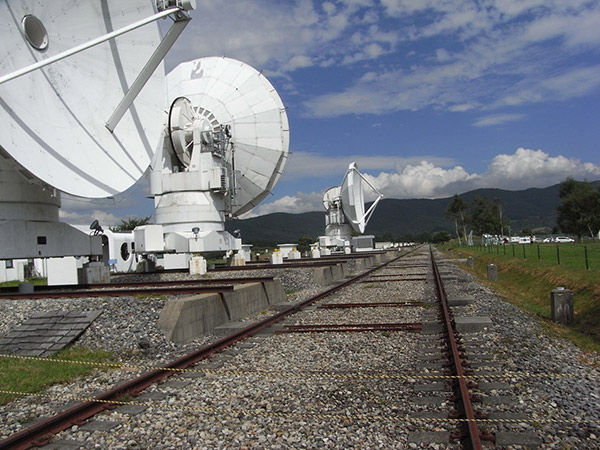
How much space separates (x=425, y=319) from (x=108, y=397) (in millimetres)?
6742

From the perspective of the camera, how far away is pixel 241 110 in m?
27.2

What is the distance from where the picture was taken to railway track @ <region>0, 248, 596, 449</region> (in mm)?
4641

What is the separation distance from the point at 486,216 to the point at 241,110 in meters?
67.2

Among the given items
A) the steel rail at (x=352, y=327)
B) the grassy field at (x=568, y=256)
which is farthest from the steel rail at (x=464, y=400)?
the grassy field at (x=568, y=256)

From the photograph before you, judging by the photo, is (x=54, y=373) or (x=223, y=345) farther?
(x=223, y=345)

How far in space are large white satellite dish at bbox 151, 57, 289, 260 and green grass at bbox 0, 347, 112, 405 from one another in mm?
16040

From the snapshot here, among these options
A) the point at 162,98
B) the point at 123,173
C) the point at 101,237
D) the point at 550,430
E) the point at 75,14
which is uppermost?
the point at 75,14

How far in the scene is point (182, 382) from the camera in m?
6.35

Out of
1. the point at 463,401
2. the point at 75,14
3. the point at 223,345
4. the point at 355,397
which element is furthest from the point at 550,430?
the point at 75,14

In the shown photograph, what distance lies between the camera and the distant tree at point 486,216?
85.2 meters

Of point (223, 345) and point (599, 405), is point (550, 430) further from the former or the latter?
point (223, 345)

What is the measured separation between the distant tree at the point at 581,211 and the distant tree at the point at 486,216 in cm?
1327

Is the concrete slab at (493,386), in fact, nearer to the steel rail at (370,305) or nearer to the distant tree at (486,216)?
the steel rail at (370,305)

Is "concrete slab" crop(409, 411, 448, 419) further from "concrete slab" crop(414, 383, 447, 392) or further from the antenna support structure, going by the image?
the antenna support structure
